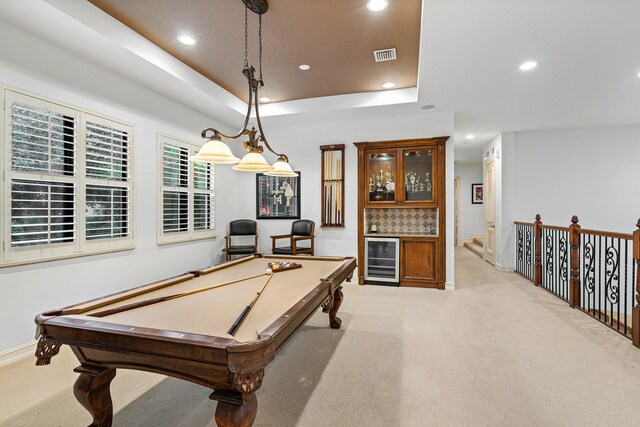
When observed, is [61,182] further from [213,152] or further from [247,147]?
[247,147]

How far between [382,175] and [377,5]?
279cm

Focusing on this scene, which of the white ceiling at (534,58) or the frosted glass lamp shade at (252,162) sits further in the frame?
the frosted glass lamp shade at (252,162)

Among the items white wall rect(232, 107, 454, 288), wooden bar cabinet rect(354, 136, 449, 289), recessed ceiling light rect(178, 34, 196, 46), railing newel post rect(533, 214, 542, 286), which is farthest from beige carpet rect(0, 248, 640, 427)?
recessed ceiling light rect(178, 34, 196, 46)

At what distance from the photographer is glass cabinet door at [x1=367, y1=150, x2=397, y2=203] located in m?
4.97

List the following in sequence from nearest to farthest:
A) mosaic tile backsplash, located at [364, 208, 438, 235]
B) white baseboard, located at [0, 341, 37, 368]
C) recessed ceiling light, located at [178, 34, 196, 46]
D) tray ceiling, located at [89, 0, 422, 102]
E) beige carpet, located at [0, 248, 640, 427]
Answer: beige carpet, located at [0, 248, 640, 427] → white baseboard, located at [0, 341, 37, 368] → tray ceiling, located at [89, 0, 422, 102] → recessed ceiling light, located at [178, 34, 196, 46] → mosaic tile backsplash, located at [364, 208, 438, 235]

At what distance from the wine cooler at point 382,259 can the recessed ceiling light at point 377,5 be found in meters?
3.18

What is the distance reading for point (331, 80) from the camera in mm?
4109

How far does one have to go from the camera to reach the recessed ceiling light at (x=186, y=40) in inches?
121

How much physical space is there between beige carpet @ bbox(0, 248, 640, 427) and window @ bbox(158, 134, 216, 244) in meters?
1.88

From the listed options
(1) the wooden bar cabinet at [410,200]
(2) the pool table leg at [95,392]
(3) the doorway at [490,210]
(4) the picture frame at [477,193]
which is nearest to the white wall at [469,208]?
(4) the picture frame at [477,193]

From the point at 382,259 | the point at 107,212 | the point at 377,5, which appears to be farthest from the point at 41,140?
the point at 382,259

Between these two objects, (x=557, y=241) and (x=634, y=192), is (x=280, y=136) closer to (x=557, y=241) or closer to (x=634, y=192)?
(x=557, y=241)

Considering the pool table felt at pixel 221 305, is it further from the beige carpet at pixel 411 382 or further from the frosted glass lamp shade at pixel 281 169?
the frosted glass lamp shade at pixel 281 169

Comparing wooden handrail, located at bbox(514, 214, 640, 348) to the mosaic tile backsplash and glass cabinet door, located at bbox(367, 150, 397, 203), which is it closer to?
the mosaic tile backsplash
